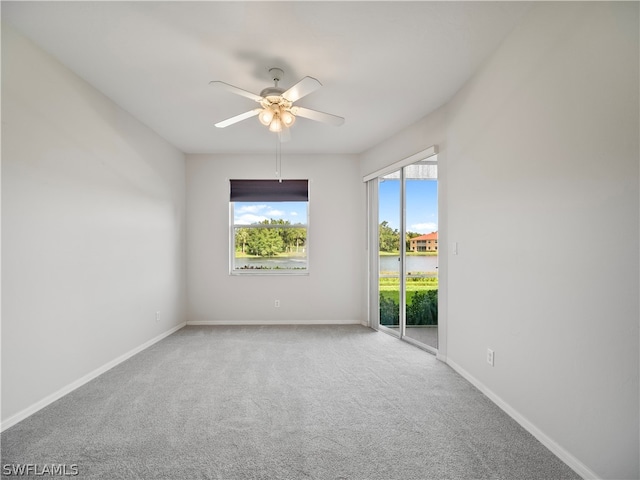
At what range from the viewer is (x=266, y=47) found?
7.41ft

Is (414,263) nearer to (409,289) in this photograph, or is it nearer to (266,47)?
(409,289)

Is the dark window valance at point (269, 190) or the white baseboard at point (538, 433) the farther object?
the dark window valance at point (269, 190)

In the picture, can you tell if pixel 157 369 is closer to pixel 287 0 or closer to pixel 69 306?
pixel 69 306

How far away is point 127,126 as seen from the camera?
3.36m

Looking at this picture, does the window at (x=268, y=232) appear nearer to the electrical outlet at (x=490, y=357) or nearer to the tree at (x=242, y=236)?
the tree at (x=242, y=236)

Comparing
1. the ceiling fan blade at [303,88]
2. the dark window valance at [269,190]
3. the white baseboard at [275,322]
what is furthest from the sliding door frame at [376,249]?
the ceiling fan blade at [303,88]

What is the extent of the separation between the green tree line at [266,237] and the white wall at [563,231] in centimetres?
285

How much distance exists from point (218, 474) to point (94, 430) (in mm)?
990

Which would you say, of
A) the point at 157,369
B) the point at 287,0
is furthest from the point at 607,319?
the point at 157,369

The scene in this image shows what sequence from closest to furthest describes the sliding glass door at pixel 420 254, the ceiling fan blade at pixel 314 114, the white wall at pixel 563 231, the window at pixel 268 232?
the white wall at pixel 563 231
the ceiling fan blade at pixel 314 114
the sliding glass door at pixel 420 254
the window at pixel 268 232

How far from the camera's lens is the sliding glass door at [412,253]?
389 cm

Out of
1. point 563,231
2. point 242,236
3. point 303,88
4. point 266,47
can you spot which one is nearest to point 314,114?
point 303,88

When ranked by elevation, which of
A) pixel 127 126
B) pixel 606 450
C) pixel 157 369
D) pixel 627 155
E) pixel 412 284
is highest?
pixel 127 126

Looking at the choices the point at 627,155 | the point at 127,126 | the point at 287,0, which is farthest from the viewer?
the point at 127,126
